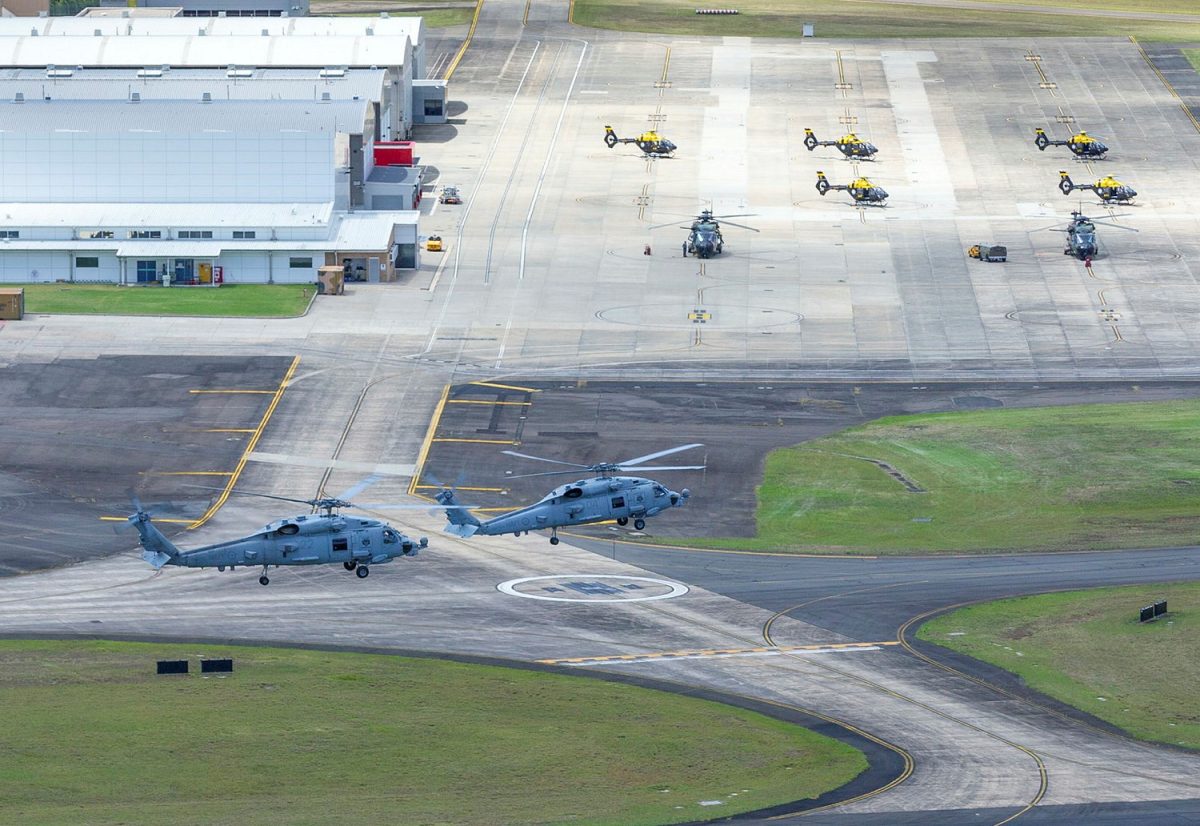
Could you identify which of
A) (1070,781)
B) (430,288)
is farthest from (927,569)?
(430,288)

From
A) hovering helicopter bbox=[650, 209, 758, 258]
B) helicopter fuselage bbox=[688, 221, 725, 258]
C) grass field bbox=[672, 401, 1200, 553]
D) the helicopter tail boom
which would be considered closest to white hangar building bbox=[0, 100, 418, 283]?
hovering helicopter bbox=[650, 209, 758, 258]

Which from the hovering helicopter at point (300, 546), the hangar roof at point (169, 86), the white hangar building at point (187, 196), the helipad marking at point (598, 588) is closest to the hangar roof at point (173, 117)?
the white hangar building at point (187, 196)

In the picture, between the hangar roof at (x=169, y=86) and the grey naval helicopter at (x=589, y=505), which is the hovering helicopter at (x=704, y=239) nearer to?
the hangar roof at (x=169, y=86)

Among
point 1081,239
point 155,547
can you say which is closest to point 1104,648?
point 155,547

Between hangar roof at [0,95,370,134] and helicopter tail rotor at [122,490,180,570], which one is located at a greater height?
hangar roof at [0,95,370,134]

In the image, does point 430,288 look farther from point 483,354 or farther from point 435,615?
point 435,615

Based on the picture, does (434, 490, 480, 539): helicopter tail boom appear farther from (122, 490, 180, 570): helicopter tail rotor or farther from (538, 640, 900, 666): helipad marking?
(122, 490, 180, 570): helicopter tail rotor

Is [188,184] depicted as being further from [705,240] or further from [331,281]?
[705,240]
